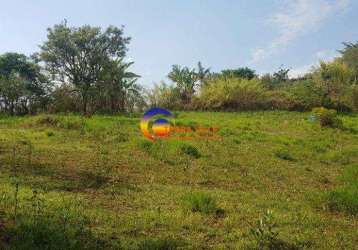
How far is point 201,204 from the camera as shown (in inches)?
243

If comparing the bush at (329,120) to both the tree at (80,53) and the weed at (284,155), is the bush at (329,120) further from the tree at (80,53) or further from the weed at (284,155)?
the tree at (80,53)

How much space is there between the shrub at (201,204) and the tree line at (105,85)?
21.9 metres

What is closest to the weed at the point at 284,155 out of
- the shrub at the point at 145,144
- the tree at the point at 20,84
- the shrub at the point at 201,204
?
the shrub at the point at 145,144

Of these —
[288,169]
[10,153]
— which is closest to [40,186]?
[10,153]

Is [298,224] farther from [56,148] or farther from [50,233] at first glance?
[56,148]

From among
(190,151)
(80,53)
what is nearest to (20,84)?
(80,53)

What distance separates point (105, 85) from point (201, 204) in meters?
25.8

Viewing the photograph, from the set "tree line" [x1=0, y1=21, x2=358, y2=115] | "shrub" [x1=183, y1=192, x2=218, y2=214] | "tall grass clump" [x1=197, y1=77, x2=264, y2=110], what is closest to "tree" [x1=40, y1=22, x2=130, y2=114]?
"tree line" [x1=0, y1=21, x2=358, y2=115]

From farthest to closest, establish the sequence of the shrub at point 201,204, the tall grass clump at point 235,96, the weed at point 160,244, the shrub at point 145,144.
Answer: the tall grass clump at point 235,96
the shrub at point 145,144
the shrub at point 201,204
the weed at point 160,244

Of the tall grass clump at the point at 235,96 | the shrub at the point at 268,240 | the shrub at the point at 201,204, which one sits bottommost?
the shrub at the point at 268,240

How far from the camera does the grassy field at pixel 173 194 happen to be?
4.87 m

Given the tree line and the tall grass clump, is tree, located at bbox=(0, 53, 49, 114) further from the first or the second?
the tall grass clump

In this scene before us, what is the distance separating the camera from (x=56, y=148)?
11070 millimetres

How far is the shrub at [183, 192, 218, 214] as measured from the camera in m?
6.09
